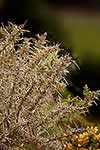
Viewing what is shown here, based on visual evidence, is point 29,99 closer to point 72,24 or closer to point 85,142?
point 85,142

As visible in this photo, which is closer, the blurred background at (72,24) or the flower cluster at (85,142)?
the flower cluster at (85,142)

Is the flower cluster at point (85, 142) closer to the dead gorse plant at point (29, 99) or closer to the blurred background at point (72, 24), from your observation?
the dead gorse plant at point (29, 99)

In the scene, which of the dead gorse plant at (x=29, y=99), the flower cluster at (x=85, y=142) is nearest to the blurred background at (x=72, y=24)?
the flower cluster at (x=85, y=142)

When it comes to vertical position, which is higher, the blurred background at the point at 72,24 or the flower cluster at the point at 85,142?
the blurred background at the point at 72,24

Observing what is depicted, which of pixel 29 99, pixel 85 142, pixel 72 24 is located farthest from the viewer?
pixel 72 24

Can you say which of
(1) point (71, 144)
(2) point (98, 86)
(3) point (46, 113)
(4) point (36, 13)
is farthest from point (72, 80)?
(3) point (46, 113)

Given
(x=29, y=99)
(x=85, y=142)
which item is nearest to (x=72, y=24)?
(x=85, y=142)
